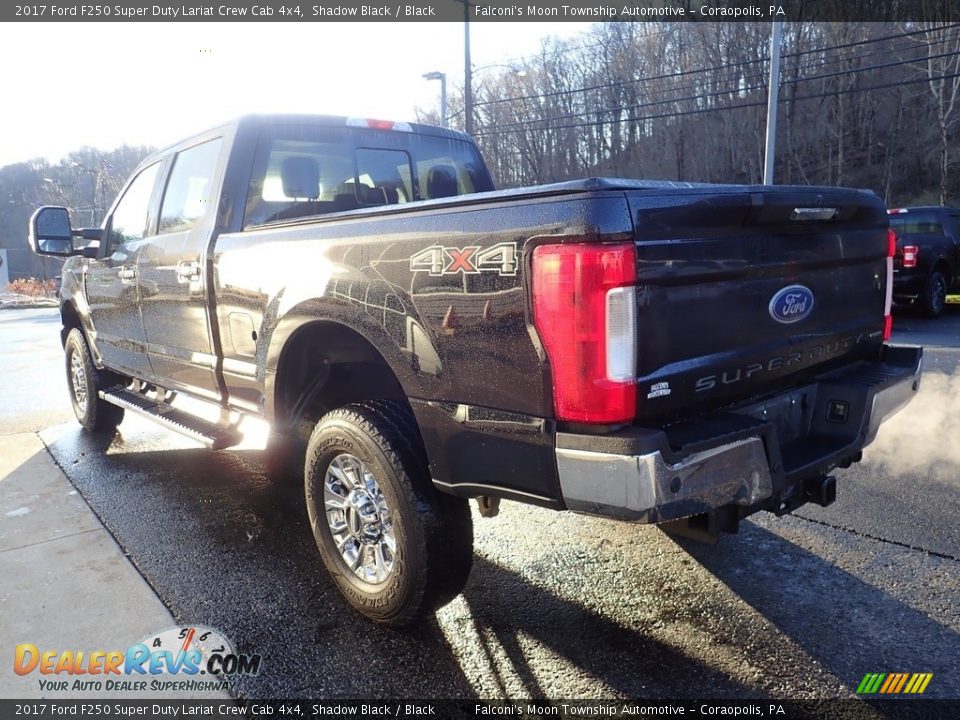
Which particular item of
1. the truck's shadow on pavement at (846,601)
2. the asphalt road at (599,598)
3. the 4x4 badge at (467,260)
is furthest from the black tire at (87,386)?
the truck's shadow on pavement at (846,601)

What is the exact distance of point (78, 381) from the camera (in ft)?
20.0

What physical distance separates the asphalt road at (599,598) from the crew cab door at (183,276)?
86 cm

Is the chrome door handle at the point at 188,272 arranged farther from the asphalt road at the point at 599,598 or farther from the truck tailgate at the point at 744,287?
the truck tailgate at the point at 744,287

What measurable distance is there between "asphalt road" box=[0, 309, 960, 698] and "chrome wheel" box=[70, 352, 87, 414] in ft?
5.21

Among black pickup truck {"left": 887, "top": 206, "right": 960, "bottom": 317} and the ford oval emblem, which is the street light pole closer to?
black pickup truck {"left": 887, "top": 206, "right": 960, "bottom": 317}

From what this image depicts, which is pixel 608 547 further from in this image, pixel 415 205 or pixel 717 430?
pixel 415 205

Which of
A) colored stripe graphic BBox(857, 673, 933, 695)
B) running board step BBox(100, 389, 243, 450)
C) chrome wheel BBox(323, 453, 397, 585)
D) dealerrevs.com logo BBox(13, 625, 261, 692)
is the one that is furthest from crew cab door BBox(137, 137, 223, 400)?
colored stripe graphic BBox(857, 673, 933, 695)

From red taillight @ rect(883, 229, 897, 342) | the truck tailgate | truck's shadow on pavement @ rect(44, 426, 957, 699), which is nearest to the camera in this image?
the truck tailgate

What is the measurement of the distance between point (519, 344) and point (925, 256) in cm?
1124

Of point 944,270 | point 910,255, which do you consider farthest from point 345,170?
point 944,270

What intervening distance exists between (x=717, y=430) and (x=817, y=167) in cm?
4030

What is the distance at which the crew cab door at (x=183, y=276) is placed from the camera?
12.3 ft

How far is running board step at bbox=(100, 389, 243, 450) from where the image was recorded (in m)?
3.67

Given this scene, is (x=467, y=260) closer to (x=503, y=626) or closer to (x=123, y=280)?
(x=503, y=626)
